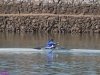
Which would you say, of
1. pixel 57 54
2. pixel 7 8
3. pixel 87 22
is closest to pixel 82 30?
pixel 87 22

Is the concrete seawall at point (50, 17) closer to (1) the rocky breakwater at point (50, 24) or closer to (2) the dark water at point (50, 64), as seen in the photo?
(1) the rocky breakwater at point (50, 24)

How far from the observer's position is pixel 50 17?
69125mm

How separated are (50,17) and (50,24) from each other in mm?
1031

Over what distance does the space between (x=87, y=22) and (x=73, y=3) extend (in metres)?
4.12

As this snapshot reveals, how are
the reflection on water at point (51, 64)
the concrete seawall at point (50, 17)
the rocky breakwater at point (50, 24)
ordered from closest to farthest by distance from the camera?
the reflection on water at point (51, 64) < the rocky breakwater at point (50, 24) < the concrete seawall at point (50, 17)

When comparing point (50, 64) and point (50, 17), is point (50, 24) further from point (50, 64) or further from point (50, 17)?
point (50, 64)

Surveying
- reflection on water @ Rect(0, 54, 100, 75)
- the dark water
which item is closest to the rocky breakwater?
the dark water

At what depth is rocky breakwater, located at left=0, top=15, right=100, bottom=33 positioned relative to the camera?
68.3 metres

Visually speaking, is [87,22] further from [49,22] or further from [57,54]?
[57,54]

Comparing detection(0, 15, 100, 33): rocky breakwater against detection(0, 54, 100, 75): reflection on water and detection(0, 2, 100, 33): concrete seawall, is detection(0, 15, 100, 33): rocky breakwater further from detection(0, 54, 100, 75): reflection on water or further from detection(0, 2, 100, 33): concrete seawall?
detection(0, 54, 100, 75): reflection on water

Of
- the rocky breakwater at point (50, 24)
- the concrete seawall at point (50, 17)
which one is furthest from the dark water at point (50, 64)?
the concrete seawall at point (50, 17)

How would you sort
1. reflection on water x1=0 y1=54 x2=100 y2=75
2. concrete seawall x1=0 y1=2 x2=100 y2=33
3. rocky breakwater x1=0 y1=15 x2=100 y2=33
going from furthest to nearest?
concrete seawall x1=0 y1=2 x2=100 y2=33 < rocky breakwater x1=0 y1=15 x2=100 y2=33 < reflection on water x1=0 y1=54 x2=100 y2=75

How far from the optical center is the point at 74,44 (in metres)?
50.9

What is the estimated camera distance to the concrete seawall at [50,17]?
68438mm
